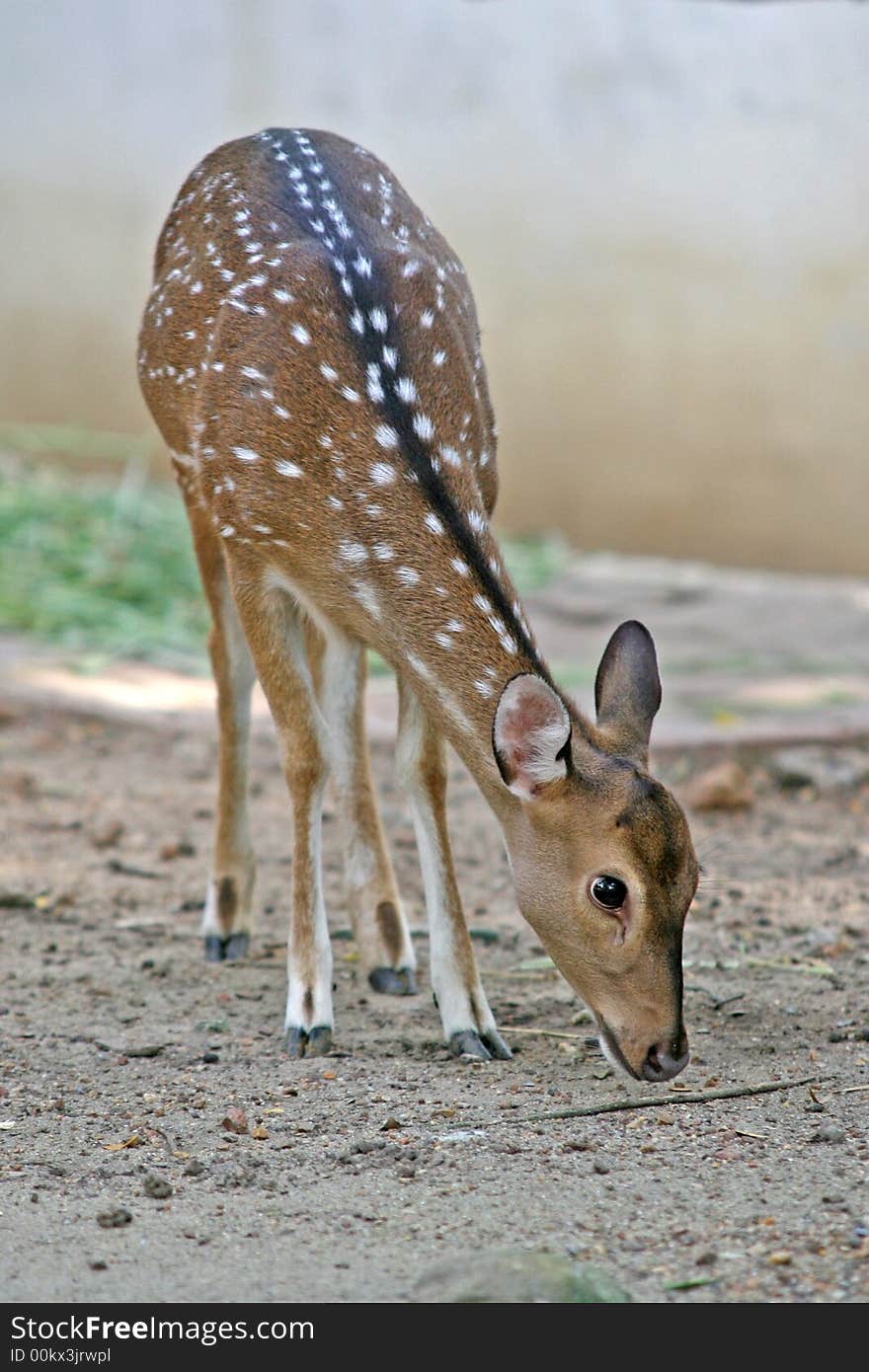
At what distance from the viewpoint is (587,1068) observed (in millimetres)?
4137

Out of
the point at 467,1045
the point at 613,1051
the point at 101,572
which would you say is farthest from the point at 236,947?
the point at 101,572

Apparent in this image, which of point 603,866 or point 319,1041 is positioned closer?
point 603,866

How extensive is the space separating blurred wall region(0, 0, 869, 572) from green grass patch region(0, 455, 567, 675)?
2.82 feet

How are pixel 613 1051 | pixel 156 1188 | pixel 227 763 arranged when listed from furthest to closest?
pixel 227 763 < pixel 613 1051 < pixel 156 1188

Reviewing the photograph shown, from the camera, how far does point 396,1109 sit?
3.88m

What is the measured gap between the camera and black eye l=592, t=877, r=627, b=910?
3775mm

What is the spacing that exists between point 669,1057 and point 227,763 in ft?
6.62

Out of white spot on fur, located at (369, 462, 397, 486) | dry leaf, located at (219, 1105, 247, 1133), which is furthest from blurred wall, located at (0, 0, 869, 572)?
dry leaf, located at (219, 1105, 247, 1133)

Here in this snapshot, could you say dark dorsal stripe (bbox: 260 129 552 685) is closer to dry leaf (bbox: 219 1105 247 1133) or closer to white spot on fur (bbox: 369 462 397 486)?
white spot on fur (bbox: 369 462 397 486)

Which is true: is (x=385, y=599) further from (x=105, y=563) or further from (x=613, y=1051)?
(x=105, y=563)

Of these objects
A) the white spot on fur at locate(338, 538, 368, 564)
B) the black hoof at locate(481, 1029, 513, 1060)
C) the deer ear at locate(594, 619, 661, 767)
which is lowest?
the black hoof at locate(481, 1029, 513, 1060)

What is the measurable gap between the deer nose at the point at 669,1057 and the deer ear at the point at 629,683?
2.41 ft

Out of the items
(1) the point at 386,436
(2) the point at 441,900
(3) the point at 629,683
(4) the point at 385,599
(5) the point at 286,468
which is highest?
(1) the point at 386,436
